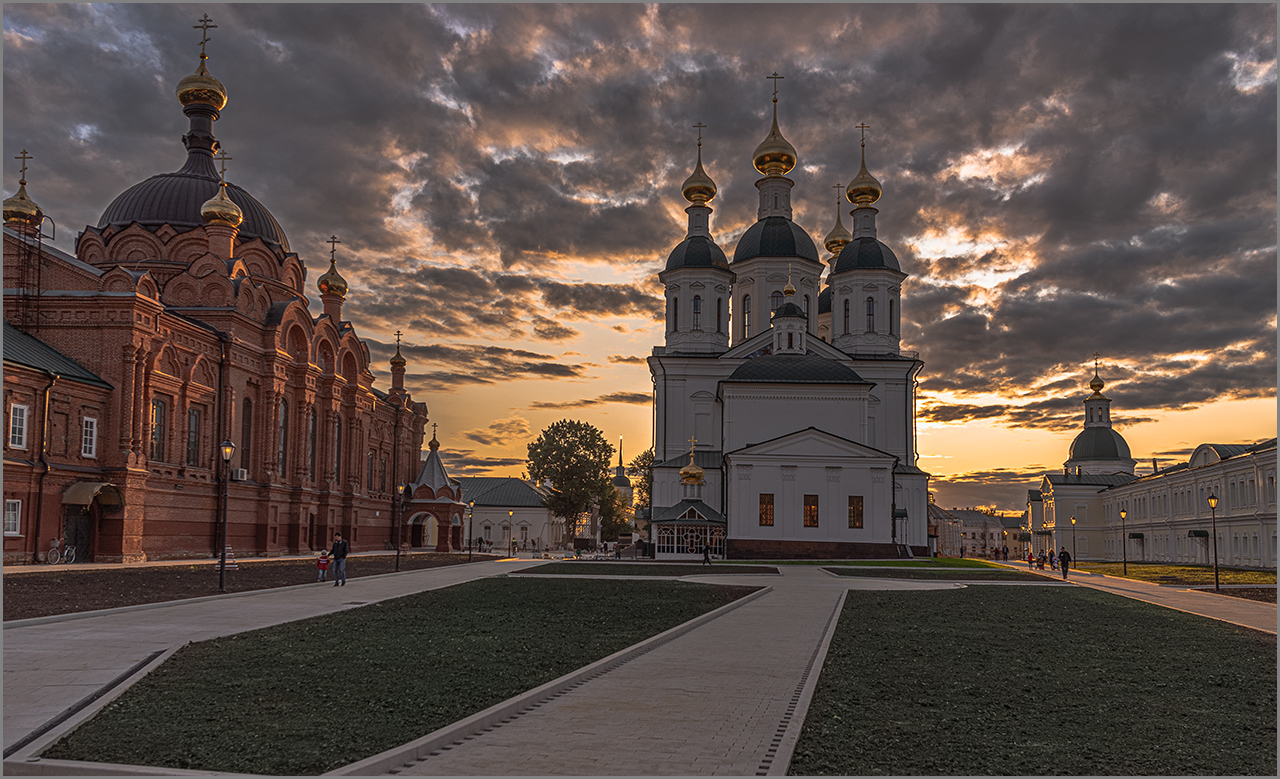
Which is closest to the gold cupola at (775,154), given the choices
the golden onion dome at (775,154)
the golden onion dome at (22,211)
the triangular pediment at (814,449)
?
the golden onion dome at (775,154)

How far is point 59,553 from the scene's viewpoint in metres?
31.4

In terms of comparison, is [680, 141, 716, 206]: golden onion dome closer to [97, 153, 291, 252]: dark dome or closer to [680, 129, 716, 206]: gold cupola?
[680, 129, 716, 206]: gold cupola

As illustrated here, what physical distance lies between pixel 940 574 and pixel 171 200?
4272 centimetres

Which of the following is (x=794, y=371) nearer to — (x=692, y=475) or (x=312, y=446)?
(x=692, y=475)

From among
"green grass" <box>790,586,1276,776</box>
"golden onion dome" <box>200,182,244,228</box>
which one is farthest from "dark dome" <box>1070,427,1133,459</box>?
"green grass" <box>790,586,1276,776</box>

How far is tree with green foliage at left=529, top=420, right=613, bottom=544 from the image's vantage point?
76.9 meters

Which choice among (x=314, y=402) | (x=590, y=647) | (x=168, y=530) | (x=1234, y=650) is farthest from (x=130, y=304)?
(x=1234, y=650)

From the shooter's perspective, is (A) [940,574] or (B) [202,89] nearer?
(A) [940,574]

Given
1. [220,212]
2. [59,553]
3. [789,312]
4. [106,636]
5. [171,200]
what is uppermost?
[171,200]

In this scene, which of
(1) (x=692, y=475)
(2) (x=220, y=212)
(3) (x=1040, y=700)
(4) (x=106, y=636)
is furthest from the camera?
(1) (x=692, y=475)

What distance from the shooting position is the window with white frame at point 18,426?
29969 millimetres

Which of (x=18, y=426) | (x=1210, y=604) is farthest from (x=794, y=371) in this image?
(x=18, y=426)

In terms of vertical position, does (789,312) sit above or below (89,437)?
above

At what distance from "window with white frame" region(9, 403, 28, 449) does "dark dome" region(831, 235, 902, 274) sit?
155 feet
